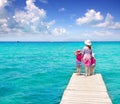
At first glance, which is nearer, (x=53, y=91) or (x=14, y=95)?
(x=14, y=95)

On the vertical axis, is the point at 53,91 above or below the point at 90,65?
below

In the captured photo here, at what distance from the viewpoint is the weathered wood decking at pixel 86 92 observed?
10.5 metres

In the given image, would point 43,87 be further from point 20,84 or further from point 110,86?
point 110,86

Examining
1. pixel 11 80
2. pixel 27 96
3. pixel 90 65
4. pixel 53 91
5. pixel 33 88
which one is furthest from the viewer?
pixel 11 80

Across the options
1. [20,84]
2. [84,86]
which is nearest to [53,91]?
[20,84]

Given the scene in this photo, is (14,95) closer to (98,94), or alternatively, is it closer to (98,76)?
(98,76)

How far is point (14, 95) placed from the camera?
16.6 m

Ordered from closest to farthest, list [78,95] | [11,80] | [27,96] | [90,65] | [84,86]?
[78,95] < [84,86] < [90,65] < [27,96] < [11,80]

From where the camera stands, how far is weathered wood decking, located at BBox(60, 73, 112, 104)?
1046 centimetres

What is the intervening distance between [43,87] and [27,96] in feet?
9.14

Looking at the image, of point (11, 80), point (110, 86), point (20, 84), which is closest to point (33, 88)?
point (20, 84)

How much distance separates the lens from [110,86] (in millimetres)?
19609

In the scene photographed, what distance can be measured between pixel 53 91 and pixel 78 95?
21.6ft

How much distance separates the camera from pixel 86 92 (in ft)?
38.4
